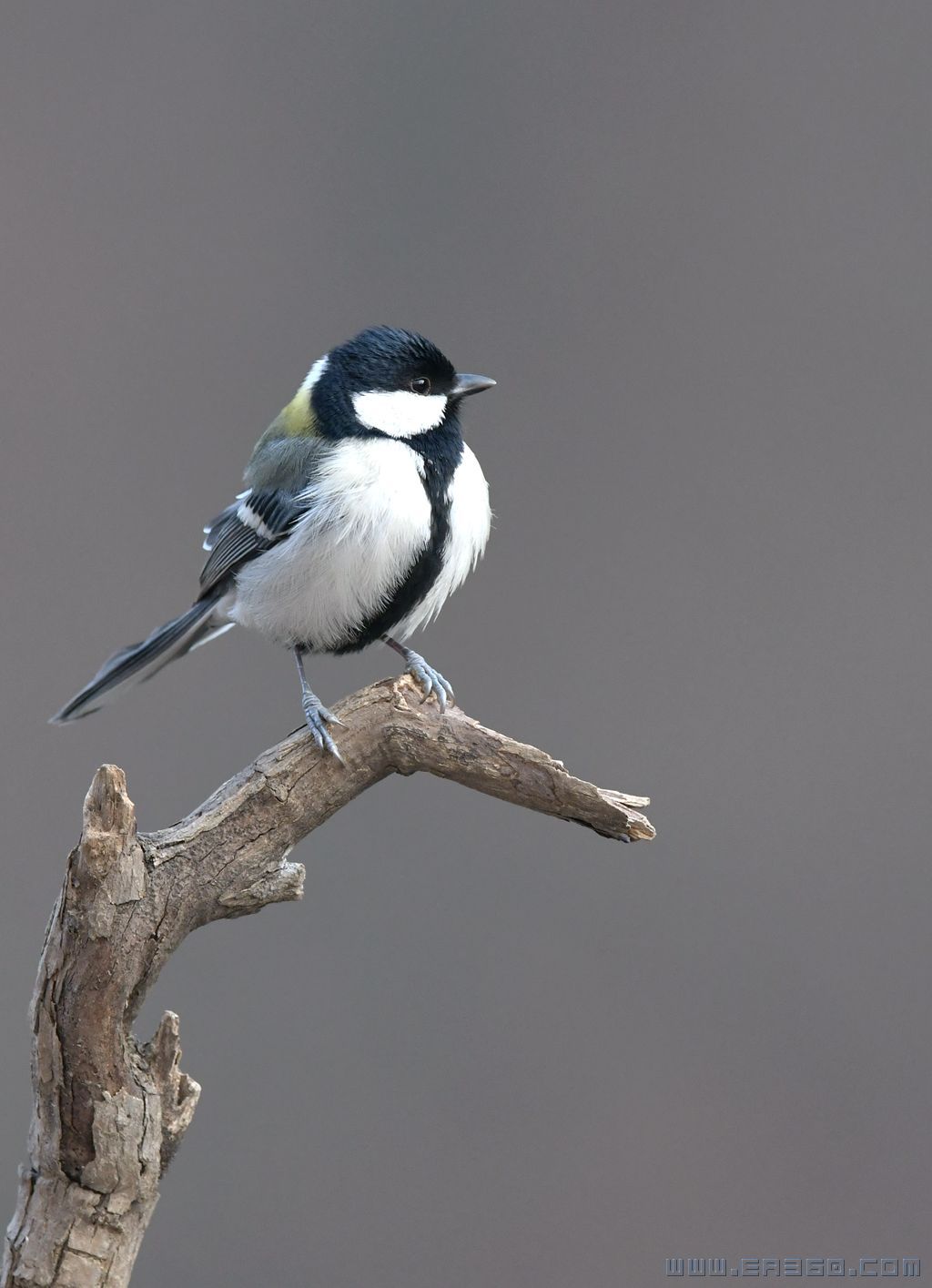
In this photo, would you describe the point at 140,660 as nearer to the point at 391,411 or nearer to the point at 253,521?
the point at 253,521

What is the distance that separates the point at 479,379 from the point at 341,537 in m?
0.30

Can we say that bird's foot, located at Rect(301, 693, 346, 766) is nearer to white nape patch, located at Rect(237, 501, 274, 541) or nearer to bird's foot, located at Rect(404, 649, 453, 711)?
bird's foot, located at Rect(404, 649, 453, 711)

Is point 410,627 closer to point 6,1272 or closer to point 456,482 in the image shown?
point 456,482

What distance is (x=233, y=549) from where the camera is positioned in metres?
1.82

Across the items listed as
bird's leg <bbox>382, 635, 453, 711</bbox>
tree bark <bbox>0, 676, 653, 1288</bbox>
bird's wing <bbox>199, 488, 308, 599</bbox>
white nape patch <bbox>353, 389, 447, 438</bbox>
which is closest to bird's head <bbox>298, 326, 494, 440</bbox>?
white nape patch <bbox>353, 389, 447, 438</bbox>

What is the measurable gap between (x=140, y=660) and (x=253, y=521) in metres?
0.26

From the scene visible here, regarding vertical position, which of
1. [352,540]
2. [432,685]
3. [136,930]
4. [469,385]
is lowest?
[136,930]

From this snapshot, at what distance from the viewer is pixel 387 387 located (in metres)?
1.70

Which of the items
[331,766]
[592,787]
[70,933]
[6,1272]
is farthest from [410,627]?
[6,1272]

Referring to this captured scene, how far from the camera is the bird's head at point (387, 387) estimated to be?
1690mm

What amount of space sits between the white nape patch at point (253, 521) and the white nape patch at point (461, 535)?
0.72ft

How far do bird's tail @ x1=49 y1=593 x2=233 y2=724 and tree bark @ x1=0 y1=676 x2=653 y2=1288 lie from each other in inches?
15.8

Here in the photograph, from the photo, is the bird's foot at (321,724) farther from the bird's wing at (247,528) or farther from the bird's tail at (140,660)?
the bird's tail at (140,660)

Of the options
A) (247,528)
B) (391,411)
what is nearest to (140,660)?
(247,528)
